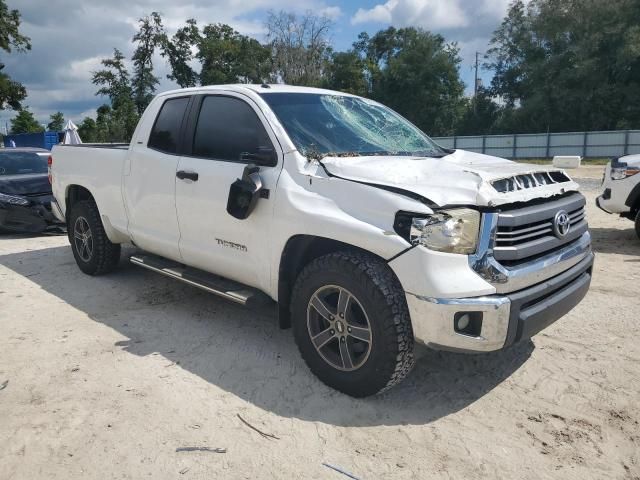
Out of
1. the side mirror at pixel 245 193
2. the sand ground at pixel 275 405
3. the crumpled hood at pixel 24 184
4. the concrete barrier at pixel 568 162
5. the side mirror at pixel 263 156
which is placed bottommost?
the concrete barrier at pixel 568 162

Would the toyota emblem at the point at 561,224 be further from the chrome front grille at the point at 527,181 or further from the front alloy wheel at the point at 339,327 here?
the front alloy wheel at the point at 339,327

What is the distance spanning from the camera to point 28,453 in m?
2.79

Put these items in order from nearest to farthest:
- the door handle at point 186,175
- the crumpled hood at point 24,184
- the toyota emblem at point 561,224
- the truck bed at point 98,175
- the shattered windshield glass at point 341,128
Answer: the toyota emblem at point 561,224
the shattered windshield glass at point 341,128
the door handle at point 186,175
the truck bed at point 98,175
the crumpled hood at point 24,184

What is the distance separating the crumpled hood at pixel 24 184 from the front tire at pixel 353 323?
6932 mm

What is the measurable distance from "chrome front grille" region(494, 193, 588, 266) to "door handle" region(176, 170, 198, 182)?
2.34 m

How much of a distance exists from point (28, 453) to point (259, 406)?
1.25 meters

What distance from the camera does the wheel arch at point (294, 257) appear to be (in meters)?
3.43

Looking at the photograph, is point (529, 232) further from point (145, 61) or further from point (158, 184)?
point (145, 61)

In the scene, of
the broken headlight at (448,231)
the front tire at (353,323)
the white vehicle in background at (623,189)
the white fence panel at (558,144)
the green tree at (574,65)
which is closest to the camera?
the broken headlight at (448,231)

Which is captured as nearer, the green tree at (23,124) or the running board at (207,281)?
the running board at (207,281)

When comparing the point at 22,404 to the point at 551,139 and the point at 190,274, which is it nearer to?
the point at 190,274

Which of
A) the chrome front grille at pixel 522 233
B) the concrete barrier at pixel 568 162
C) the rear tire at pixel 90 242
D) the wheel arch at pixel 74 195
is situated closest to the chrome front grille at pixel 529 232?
the chrome front grille at pixel 522 233

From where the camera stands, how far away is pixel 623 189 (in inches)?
283

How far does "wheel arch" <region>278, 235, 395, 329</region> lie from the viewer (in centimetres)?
343
